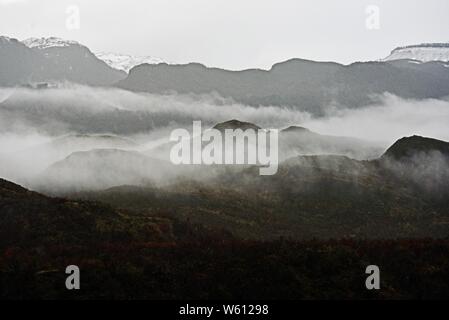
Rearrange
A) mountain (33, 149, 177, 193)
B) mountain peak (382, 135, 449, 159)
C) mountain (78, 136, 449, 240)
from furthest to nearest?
mountain peak (382, 135, 449, 159)
mountain (33, 149, 177, 193)
mountain (78, 136, 449, 240)

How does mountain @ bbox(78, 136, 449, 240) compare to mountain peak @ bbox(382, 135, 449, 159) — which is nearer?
mountain @ bbox(78, 136, 449, 240)

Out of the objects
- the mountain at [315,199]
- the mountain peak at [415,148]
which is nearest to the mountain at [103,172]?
the mountain at [315,199]

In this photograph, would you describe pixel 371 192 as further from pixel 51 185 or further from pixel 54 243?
pixel 54 243

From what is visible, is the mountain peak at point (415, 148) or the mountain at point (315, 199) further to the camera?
the mountain peak at point (415, 148)

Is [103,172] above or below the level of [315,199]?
above

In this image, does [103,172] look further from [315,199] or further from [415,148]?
[415,148]

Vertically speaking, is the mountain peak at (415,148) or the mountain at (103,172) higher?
the mountain peak at (415,148)

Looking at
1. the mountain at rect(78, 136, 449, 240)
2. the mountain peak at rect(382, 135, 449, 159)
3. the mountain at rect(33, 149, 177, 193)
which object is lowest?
the mountain at rect(78, 136, 449, 240)

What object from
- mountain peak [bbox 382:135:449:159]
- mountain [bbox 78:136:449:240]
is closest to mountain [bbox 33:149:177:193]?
mountain [bbox 78:136:449:240]

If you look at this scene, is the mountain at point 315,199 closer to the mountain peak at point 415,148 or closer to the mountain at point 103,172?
the mountain peak at point 415,148

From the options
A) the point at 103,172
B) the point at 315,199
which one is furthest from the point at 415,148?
the point at 103,172

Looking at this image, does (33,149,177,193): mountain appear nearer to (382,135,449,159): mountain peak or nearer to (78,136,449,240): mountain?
(78,136,449,240): mountain

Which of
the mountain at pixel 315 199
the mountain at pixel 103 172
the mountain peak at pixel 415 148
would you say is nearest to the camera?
the mountain at pixel 315 199

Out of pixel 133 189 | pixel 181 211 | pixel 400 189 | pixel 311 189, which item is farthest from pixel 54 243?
pixel 400 189
